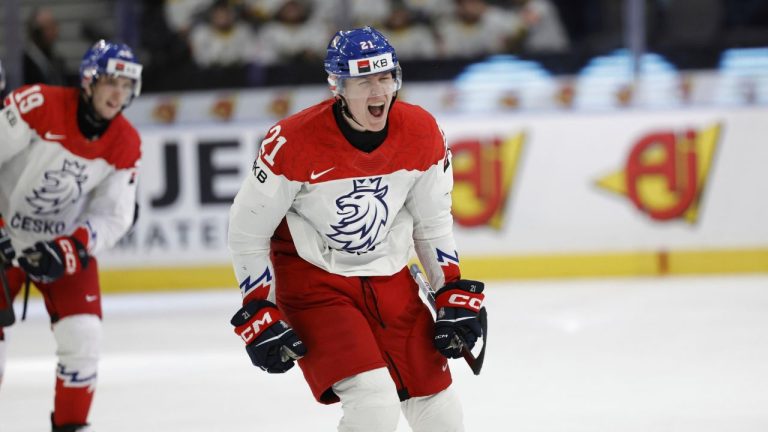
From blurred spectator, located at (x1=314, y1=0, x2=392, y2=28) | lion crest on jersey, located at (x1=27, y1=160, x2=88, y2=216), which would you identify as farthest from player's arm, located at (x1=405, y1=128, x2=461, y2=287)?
blurred spectator, located at (x1=314, y1=0, x2=392, y2=28)

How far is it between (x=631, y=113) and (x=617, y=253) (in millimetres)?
843

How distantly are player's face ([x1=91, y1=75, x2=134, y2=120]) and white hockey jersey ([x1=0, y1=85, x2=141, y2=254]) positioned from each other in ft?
0.37

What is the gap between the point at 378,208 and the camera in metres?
2.88

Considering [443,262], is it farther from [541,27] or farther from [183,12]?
[183,12]

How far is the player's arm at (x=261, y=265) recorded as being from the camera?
276 centimetres

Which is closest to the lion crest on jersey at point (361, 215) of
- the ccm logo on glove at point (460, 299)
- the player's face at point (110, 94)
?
the ccm logo on glove at point (460, 299)

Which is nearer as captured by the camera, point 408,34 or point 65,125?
point 65,125

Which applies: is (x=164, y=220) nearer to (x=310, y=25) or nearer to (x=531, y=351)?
(x=310, y=25)

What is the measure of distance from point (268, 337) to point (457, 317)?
45 cm

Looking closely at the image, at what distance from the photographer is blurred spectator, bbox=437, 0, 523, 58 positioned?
7598 millimetres

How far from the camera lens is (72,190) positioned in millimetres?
3971

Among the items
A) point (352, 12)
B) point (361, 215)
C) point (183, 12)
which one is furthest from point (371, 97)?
point (183, 12)

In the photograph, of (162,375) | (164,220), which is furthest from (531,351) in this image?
(164,220)

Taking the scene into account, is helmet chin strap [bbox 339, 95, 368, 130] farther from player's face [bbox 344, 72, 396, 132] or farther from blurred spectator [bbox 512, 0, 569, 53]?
blurred spectator [bbox 512, 0, 569, 53]
